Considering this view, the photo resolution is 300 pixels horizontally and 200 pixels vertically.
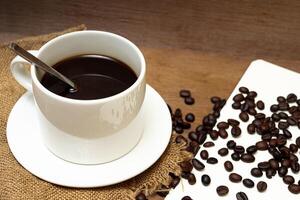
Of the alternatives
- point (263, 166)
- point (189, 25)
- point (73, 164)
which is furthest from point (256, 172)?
point (189, 25)

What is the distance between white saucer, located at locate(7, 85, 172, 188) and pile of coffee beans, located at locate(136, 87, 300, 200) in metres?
0.05

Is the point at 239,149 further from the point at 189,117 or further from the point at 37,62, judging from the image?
the point at 37,62

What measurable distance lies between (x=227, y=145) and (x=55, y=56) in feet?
0.93

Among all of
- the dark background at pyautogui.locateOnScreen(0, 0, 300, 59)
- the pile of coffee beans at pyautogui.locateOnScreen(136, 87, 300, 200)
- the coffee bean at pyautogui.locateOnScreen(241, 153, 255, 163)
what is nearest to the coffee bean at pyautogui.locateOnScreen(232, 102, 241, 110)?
the pile of coffee beans at pyautogui.locateOnScreen(136, 87, 300, 200)

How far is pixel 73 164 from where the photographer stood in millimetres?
714

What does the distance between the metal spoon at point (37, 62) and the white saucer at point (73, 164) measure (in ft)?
0.33

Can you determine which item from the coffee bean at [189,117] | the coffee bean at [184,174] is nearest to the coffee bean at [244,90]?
the coffee bean at [189,117]

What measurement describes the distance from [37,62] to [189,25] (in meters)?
0.42

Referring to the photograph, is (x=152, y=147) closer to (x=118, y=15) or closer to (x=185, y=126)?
(x=185, y=126)

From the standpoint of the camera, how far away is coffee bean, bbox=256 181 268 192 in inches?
29.9

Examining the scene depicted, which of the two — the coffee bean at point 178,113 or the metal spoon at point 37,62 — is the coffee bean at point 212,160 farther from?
the metal spoon at point 37,62

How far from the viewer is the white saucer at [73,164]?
27.7 inches

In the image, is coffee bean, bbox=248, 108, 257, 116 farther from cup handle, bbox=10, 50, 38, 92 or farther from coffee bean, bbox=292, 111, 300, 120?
cup handle, bbox=10, 50, 38, 92

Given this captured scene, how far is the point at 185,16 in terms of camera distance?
1023 millimetres
